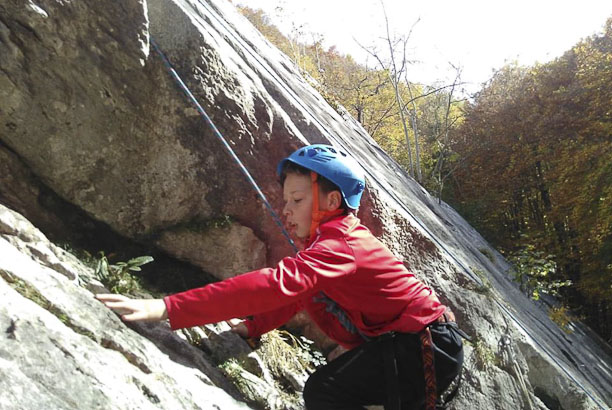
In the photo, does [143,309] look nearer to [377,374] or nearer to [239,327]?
[239,327]

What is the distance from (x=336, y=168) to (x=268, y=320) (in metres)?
1.15

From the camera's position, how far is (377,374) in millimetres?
2484

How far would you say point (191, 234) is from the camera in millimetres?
3686

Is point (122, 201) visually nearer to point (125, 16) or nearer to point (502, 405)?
point (125, 16)

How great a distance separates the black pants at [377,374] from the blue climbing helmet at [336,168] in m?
0.81

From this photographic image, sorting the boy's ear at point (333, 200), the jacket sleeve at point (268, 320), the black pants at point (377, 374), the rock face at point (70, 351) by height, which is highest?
the boy's ear at point (333, 200)

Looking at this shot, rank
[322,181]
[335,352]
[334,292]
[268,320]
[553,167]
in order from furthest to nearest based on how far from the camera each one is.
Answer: [553,167] < [335,352] < [268,320] < [322,181] < [334,292]

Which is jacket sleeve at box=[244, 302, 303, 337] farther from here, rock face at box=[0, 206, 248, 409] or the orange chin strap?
the orange chin strap

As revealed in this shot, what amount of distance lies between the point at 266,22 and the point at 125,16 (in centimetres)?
3842

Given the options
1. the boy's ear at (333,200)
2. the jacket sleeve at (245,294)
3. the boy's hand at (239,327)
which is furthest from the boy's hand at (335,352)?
the jacket sleeve at (245,294)

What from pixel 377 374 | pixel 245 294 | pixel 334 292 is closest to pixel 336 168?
pixel 334 292

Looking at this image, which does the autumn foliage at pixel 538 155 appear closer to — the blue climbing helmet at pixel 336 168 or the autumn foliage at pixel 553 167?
the autumn foliage at pixel 553 167

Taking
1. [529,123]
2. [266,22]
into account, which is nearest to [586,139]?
[529,123]

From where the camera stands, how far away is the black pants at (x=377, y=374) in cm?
246
